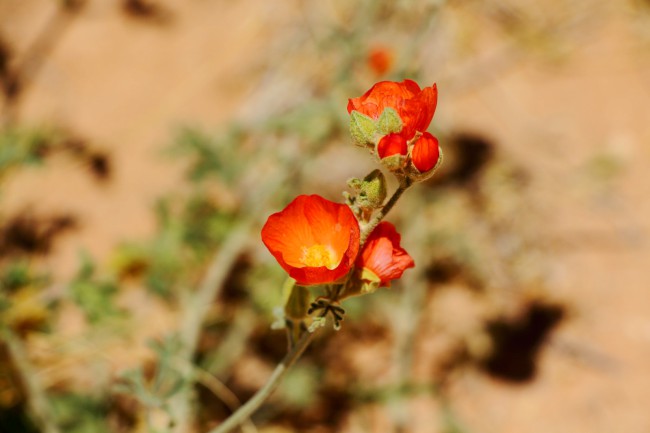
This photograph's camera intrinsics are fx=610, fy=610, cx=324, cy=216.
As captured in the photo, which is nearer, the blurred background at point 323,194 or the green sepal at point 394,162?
the green sepal at point 394,162

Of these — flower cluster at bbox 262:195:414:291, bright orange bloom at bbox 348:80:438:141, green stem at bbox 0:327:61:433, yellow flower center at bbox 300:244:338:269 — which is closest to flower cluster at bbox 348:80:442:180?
bright orange bloom at bbox 348:80:438:141

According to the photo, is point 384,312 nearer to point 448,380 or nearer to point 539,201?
point 448,380

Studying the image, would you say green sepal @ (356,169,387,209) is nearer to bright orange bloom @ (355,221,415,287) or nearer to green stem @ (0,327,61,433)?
bright orange bloom @ (355,221,415,287)

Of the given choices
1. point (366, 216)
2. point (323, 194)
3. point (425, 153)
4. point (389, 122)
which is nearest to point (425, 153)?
point (425, 153)

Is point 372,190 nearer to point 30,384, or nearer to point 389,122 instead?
point 389,122

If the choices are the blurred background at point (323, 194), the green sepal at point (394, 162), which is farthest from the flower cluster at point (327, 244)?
the blurred background at point (323, 194)

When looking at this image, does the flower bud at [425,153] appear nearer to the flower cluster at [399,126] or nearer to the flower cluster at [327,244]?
the flower cluster at [399,126]
